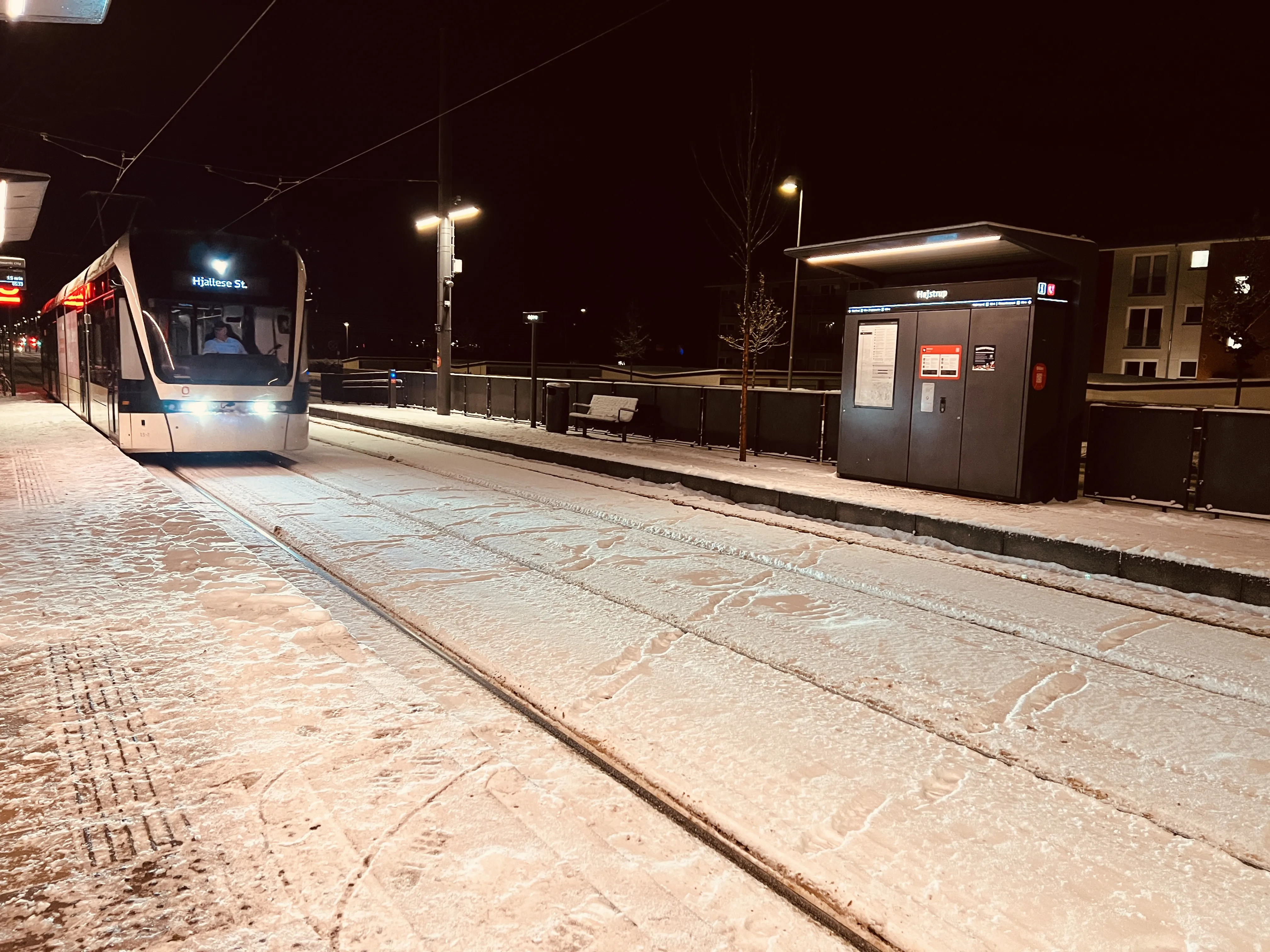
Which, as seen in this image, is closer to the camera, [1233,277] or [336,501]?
[336,501]

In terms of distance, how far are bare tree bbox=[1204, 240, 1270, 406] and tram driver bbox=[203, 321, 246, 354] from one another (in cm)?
3532

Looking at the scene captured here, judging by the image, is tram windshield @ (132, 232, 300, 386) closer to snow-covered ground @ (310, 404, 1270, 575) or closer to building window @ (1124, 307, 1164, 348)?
snow-covered ground @ (310, 404, 1270, 575)

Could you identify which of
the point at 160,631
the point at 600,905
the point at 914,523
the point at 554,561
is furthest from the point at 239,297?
the point at 600,905

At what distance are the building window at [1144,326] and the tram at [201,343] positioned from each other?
46192mm

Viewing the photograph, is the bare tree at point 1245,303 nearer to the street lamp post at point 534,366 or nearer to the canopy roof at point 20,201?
the street lamp post at point 534,366

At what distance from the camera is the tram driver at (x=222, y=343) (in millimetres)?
13227

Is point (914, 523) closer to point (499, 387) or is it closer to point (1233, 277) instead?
point (499, 387)

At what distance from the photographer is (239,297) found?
533 inches

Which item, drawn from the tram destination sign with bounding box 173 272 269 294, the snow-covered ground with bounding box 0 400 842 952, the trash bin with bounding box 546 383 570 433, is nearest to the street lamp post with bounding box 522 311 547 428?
the trash bin with bounding box 546 383 570 433

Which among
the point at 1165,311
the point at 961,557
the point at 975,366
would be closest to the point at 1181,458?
the point at 975,366

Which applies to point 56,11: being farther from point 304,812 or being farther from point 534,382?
point 534,382

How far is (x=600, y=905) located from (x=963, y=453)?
947cm

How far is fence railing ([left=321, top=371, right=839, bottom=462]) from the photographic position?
1495 cm

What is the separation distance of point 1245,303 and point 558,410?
31.3m
